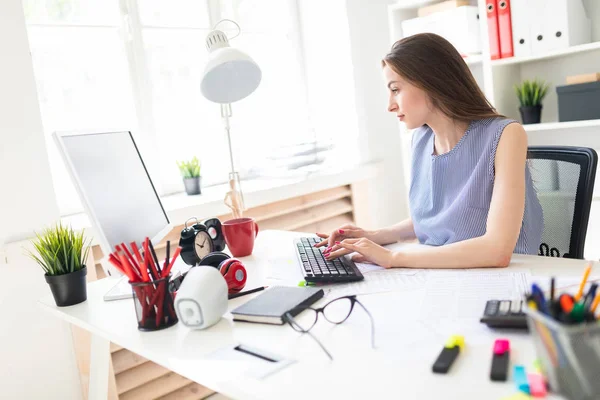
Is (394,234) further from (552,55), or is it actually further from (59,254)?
(552,55)

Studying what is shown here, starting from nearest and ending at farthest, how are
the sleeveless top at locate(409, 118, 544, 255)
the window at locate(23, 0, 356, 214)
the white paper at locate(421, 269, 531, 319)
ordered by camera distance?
the white paper at locate(421, 269, 531, 319)
the sleeveless top at locate(409, 118, 544, 255)
the window at locate(23, 0, 356, 214)

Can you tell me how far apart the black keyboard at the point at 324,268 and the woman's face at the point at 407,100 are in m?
0.45

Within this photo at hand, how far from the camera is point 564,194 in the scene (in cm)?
154

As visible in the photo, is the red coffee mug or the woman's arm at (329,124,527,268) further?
the red coffee mug

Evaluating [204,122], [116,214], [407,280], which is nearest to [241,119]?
[204,122]

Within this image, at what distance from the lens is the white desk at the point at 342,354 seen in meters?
0.73

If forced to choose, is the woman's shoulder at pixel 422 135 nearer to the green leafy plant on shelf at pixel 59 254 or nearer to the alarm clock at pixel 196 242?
the alarm clock at pixel 196 242

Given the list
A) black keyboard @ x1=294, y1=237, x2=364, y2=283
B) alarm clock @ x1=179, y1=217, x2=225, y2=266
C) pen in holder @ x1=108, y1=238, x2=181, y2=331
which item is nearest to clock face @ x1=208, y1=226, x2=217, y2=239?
alarm clock @ x1=179, y1=217, x2=225, y2=266

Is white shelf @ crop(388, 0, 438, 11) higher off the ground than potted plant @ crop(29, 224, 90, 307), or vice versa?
white shelf @ crop(388, 0, 438, 11)

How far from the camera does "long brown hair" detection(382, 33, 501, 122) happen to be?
1.49 meters

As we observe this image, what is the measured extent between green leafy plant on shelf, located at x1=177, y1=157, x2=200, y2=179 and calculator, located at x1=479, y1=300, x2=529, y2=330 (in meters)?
1.81

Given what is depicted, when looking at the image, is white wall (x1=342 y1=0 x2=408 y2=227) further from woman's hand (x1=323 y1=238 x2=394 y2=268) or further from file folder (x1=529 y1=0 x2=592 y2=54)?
woman's hand (x1=323 y1=238 x2=394 y2=268)

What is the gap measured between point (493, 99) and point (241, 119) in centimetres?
129

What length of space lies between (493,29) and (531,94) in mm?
353
